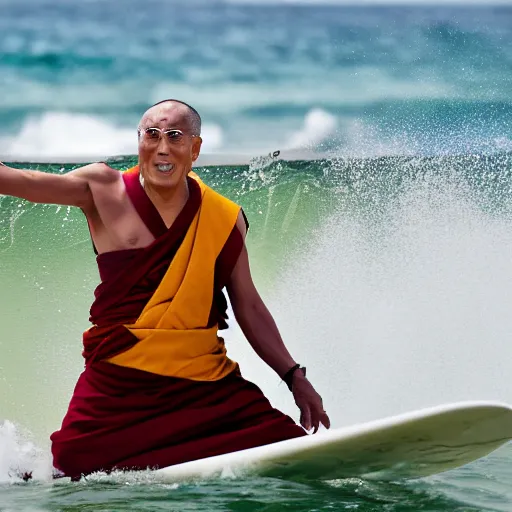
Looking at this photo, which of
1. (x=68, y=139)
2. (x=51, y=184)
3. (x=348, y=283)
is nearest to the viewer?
(x=51, y=184)

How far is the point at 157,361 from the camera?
402cm

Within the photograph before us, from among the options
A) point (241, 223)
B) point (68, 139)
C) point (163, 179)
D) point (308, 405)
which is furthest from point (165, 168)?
point (68, 139)

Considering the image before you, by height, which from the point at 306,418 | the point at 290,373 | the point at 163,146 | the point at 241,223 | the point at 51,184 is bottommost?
the point at 306,418

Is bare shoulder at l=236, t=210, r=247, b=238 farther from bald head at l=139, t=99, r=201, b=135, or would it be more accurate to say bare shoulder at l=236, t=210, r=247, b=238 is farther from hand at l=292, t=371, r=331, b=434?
hand at l=292, t=371, r=331, b=434

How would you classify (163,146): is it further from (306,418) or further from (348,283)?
(348,283)

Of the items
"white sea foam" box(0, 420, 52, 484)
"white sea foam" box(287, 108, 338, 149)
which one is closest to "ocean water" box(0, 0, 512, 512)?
"white sea foam" box(287, 108, 338, 149)

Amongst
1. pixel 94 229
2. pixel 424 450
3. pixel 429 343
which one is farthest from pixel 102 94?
pixel 424 450

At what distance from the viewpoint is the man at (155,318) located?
398cm

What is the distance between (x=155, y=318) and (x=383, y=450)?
35.6 inches

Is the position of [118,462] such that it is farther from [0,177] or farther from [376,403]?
[376,403]

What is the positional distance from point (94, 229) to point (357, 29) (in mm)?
3756

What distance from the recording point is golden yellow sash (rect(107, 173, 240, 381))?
3.98m

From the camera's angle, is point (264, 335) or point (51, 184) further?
point (264, 335)

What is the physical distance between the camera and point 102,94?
7148 millimetres
